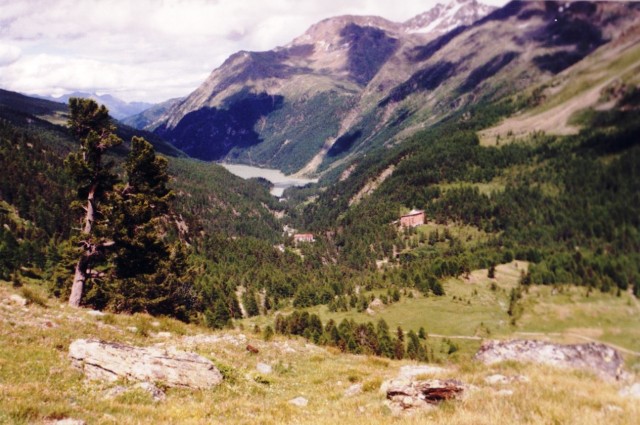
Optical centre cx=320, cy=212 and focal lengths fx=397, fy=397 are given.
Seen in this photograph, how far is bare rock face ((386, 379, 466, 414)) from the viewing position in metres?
13.4

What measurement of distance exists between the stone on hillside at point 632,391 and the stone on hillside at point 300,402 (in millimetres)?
10945

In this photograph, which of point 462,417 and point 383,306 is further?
point 383,306

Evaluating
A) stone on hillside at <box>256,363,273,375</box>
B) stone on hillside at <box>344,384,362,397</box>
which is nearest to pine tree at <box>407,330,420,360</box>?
stone on hillside at <box>256,363,273,375</box>

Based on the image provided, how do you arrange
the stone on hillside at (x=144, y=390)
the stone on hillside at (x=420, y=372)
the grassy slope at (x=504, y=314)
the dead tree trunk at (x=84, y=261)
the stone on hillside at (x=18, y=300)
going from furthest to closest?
1. the grassy slope at (x=504, y=314)
2. the dead tree trunk at (x=84, y=261)
3. the stone on hillside at (x=18, y=300)
4. the stone on hillside at (x=420, y=372)
5. the stone on hillside at (x=144, y=390)

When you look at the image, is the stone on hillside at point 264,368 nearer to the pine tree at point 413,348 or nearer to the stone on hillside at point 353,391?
the stone on hillside at point 353,391

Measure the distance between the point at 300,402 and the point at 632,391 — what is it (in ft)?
38.5

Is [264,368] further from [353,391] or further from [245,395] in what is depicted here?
[353,391]

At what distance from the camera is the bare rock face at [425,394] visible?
1343 centimetres

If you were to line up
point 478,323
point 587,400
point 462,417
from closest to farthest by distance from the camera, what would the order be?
point 462,417 → point 587,400 → point 478,323

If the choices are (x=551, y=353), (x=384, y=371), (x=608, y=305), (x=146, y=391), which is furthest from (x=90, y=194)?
(x=608, y=305)

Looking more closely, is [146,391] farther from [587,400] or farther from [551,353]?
[551,353]

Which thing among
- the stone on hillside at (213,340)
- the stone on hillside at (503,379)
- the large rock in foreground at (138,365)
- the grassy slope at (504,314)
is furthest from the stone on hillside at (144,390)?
the grassy slope at (504,314)

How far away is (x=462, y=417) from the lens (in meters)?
11.2

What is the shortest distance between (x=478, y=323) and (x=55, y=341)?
12836 centimetres
